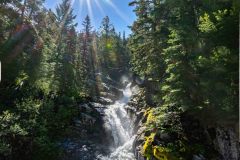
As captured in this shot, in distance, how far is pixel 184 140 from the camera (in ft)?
56.1

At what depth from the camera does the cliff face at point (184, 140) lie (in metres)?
15.7

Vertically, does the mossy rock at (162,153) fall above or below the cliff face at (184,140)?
below

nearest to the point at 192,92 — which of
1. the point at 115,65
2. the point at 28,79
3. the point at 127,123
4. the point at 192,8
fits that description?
the point at 192,8

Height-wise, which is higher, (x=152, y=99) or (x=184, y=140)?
(x=152, y=99)

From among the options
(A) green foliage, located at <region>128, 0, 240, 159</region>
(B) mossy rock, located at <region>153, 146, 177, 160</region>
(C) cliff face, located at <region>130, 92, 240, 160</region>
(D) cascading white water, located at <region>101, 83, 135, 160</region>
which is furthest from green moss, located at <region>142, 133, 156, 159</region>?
(D) cascading white water, located at <region>101, 83, 135, 160</region>

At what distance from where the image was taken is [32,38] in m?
35.1

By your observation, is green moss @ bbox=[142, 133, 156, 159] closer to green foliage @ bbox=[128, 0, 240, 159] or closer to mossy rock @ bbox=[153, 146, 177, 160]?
green foliage @ bbox=[128, 0, 240, 159]

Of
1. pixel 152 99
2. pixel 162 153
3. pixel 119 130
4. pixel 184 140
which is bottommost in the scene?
pixel 162 153

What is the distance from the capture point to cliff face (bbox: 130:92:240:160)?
15695 mm

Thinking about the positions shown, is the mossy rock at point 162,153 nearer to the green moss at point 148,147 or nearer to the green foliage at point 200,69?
the green foliage at point 200,69

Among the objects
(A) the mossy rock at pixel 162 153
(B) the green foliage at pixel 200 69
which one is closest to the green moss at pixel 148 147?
(B) the green foliage at pixel 200 69

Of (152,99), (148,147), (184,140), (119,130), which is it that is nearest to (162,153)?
(148,147)

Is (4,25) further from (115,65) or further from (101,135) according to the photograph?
(115,65)

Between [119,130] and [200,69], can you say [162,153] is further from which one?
[119,130]
